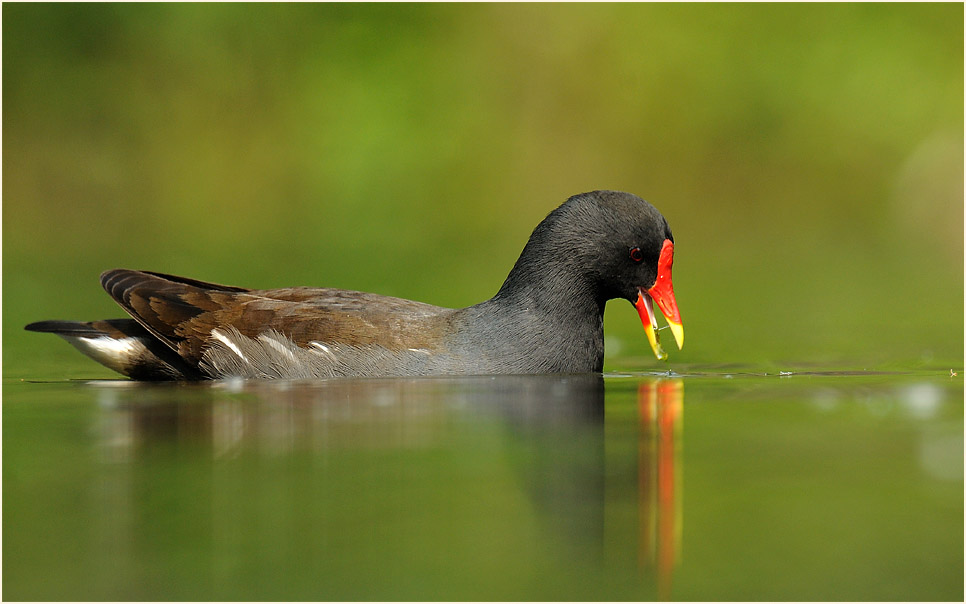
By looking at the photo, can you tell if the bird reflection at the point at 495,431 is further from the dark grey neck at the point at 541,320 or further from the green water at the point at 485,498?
the dark grey neck at the point at 541,320

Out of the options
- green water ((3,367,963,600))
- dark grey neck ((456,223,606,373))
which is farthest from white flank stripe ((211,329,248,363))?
dark grey neck ((456,223,606,373))

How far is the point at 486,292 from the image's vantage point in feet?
33.0

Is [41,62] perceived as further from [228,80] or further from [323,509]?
[323,509]

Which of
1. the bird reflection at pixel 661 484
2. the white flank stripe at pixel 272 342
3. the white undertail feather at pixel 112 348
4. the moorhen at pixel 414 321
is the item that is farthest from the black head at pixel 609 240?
the white undertail feather at pixel 112 348

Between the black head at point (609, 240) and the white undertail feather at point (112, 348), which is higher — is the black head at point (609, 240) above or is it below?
above

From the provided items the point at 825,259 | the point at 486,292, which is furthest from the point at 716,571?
the point at 825,259

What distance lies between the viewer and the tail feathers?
7086mm

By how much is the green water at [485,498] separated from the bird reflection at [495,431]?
0.02 metres

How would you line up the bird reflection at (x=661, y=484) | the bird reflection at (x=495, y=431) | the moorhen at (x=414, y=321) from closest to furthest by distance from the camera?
1. the bird reflection at (x=661, y=484)
2. the bird reflection at (x=495, y=431)
3. the moorhen at (x=414, y=321)

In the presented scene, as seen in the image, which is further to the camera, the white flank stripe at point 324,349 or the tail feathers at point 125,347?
the tail feathers at point 125,347

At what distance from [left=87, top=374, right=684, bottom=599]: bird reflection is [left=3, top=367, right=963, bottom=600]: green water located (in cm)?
2

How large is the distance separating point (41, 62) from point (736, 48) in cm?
810

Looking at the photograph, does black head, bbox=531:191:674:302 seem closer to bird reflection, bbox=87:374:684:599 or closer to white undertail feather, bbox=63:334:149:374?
bird reflection, bbox=87:374:684:599

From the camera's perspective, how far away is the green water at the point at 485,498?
3303mm
